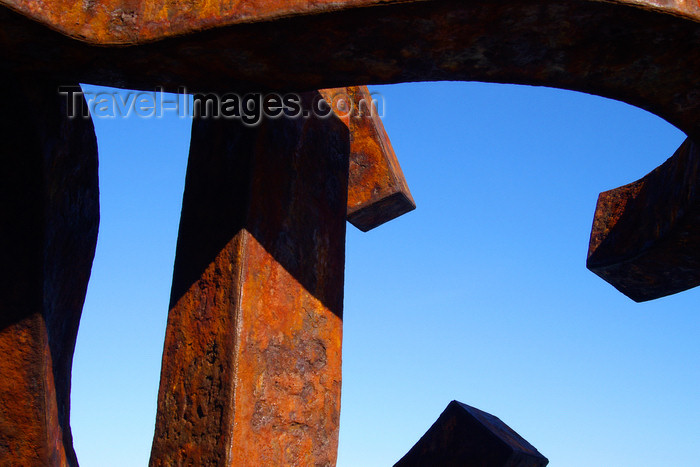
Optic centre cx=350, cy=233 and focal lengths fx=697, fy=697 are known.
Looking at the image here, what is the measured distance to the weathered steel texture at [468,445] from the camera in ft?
13.4

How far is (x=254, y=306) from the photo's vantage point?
2432mm

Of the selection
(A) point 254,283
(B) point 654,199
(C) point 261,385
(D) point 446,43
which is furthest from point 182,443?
(B) point 654,199

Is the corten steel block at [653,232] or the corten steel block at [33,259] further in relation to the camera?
the corten steel block at [653,232]

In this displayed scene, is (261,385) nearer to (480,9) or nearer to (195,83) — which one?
(195,83)

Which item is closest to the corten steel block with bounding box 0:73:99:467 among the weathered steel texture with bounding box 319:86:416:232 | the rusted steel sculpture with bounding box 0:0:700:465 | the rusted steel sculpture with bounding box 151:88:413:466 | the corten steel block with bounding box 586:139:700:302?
the rusted steel sculpture with bounding box 0:0:700:465

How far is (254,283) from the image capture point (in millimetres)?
2445

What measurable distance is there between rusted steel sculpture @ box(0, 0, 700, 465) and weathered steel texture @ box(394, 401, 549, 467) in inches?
65.3

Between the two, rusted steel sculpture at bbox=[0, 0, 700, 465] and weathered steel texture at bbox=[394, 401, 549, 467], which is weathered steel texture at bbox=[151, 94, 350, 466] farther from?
weathered steel texture at bbox=[394, 401, 549, 467]

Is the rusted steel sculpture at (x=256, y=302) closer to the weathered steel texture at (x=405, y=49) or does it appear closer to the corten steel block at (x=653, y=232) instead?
the weathered steel texture at (x=405, y=49)

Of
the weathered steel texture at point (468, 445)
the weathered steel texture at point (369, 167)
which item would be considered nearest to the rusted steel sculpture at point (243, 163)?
the weathered steel texture at point (369, 167)

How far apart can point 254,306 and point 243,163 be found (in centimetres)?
55

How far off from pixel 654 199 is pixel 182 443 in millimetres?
2803

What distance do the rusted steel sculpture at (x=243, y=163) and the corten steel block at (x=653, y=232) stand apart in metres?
0.07

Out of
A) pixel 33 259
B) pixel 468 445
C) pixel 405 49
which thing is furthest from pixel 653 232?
pixel 33 259
